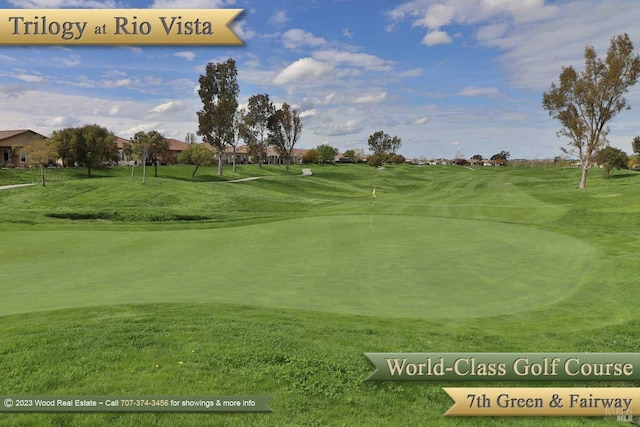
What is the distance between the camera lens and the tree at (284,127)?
325ft

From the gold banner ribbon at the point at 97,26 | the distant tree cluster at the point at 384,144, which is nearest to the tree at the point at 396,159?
the distant tree cluster at the point at 384,144

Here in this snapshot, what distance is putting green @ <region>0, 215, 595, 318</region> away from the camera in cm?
1040

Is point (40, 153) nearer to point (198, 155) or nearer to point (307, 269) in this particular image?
point (198, 155)

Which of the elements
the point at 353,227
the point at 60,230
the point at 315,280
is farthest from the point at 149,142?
the point at 315,280

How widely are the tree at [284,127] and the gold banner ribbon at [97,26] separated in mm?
95082

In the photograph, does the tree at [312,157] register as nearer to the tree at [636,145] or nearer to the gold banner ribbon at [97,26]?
the tree at [636,145]

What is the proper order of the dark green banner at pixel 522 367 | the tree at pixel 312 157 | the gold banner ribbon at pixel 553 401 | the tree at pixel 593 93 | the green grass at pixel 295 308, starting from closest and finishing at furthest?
the gold banner ribbon at pixel 553 401, the dark green banner at pixel 522 367, the green grass at pixel 295 308, the tree at pixel 593 93, the tree at pixel 312 157

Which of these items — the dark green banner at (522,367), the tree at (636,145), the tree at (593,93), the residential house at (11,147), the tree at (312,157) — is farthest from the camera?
the tree at (312,157)

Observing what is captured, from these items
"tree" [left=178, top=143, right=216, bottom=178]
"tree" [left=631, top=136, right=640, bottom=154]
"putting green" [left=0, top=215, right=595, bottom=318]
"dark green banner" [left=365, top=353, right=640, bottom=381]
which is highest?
"tree" [left=631, top=136, right=640, bottom=154]

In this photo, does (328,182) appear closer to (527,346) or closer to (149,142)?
(149,142)

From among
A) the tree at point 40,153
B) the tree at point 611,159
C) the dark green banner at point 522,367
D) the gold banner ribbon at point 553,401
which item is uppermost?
the tree at point 611,159

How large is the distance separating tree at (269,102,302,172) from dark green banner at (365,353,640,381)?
97.6m

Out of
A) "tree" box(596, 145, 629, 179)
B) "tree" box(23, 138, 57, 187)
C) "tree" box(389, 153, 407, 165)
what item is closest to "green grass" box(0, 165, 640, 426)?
"tree" box(23, 138, 57, 187)

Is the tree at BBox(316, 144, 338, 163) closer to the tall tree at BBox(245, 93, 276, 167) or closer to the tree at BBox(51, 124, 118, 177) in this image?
the tall tree at BBox(245, 93, 276, 167)
